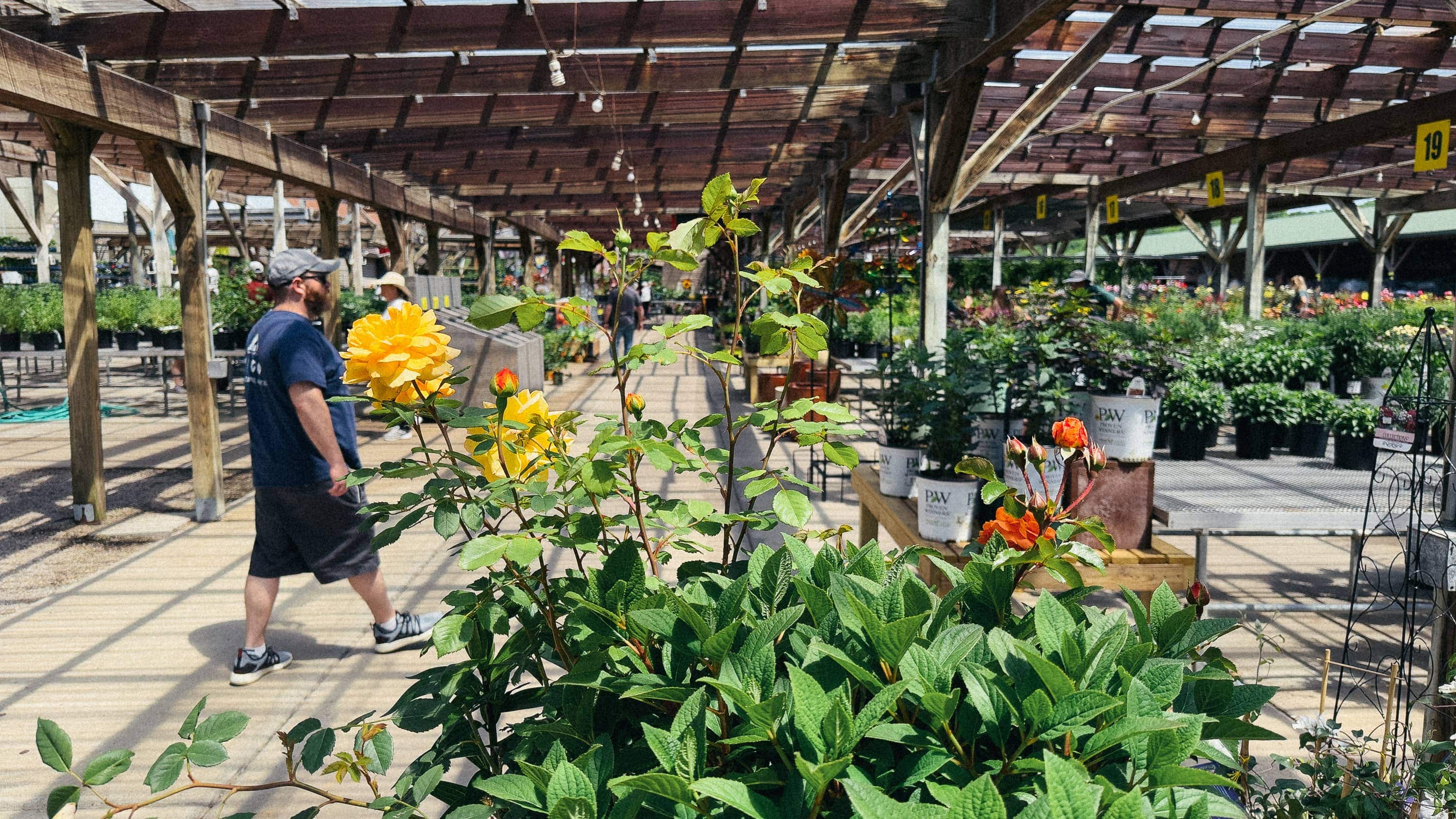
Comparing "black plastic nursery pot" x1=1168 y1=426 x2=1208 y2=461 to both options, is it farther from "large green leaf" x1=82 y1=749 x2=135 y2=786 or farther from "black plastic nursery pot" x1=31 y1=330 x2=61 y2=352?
"black plastic nursery pot" x1=31 y1=330 x2=61 y2=352

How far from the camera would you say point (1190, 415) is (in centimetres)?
418

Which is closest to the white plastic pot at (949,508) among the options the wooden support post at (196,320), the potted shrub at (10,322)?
the wooden support post at (196,320)

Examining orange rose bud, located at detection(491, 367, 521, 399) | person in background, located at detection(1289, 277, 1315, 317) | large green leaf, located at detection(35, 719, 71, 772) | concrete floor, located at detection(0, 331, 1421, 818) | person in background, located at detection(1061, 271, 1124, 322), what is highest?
person in background, located at detection(1289, 277, 1315, 317)

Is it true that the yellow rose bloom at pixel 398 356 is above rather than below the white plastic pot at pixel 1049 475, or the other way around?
above

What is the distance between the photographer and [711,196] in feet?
3.71

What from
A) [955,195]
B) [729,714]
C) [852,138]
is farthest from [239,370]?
[729,714]

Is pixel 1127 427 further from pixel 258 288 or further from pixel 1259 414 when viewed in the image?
pixel 258 288

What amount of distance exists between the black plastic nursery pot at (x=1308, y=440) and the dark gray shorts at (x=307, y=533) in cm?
416

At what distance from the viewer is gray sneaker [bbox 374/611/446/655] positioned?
3.48 metres

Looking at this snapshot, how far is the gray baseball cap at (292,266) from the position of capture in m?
3.22

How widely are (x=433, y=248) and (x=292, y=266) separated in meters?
9.36

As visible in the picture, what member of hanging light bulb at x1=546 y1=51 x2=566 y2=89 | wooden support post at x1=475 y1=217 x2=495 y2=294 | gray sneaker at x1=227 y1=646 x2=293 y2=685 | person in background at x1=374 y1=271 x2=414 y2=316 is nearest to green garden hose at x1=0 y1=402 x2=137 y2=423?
person in background at x1=374 y1=271 x2=414 y2=316

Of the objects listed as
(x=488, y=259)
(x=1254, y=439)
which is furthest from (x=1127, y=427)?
(x=488, y=259)

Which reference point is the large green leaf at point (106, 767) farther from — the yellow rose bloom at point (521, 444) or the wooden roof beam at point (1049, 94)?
the wooden roof beam at point (1049, 94)
